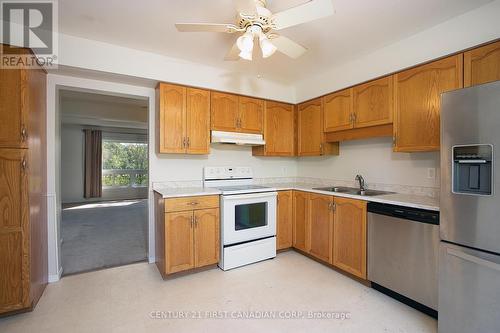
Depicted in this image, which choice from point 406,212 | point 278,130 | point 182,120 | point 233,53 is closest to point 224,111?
point 182,120

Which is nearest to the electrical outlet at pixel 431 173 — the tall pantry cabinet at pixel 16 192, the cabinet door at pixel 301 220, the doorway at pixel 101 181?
the cabinet door at pixel 301 220

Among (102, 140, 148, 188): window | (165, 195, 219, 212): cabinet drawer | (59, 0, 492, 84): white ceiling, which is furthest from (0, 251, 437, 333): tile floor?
(102, 140, 148, 188): window

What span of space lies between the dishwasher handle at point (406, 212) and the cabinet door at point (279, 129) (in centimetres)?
158

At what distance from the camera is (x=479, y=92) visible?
145cm

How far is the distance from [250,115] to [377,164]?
69.3 inches

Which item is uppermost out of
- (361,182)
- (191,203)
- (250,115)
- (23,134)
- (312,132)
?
(250,115)

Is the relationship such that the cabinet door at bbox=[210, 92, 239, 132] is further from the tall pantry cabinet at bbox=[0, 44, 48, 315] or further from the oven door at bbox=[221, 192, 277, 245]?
the tall pantry cabinet at bbox=[0, 44, 48, 315]

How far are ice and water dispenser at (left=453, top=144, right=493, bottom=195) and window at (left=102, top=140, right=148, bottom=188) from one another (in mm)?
7392

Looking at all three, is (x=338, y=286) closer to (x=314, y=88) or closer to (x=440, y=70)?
(x=440, y=70)

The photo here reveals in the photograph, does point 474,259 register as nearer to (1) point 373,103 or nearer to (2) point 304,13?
(1) point 373,103

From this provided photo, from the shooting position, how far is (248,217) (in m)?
2.88

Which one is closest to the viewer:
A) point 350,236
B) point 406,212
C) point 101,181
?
point 406,212

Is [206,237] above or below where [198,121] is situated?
below

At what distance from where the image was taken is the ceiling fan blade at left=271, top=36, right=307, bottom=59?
1.83 m
